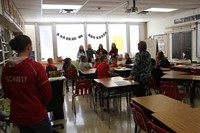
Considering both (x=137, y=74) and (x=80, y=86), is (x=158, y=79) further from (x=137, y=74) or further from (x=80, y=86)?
(x=80, y=86)

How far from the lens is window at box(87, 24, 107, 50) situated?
401 inches

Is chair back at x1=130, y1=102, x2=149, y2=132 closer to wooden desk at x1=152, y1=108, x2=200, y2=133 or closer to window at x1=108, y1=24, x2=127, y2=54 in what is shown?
wooden desk at x1=152, y1=108, x2=200, y2=133

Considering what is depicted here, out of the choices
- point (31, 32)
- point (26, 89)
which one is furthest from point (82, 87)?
point (31, 32)

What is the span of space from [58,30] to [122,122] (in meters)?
7.24

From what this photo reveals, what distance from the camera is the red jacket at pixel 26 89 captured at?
1.50m

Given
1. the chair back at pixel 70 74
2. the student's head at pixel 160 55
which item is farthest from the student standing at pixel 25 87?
the student's head at pixel 160 55

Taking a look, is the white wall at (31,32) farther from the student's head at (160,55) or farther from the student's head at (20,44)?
the student's head at (20,44)

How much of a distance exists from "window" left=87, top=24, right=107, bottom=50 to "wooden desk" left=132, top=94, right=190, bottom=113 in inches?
314

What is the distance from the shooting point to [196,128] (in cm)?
155

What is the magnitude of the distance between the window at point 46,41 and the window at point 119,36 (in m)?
3.35

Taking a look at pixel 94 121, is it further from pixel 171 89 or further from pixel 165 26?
pixel 165 26

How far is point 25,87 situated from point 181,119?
1.45 meters

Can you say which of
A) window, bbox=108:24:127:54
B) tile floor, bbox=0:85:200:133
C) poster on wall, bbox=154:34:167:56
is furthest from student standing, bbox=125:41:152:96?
window, bbox=108:24:127:54

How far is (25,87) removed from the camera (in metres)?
1.51
